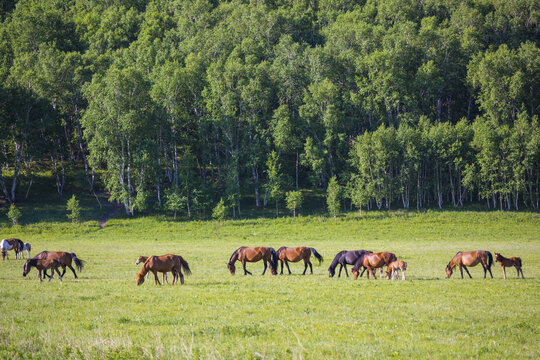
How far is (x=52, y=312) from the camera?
43.2 ft

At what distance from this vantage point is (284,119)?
67938 millimetres

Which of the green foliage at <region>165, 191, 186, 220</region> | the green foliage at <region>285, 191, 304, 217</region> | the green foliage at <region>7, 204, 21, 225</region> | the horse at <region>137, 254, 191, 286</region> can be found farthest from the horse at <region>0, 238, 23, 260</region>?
the green foliage at <region>285, 191, 304, 217</region>

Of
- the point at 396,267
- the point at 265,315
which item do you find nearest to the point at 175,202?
the point at 396,267

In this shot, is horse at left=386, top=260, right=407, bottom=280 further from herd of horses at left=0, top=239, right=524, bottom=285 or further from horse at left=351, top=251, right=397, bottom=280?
horse at left=351, top=251, right=397, bottom=280

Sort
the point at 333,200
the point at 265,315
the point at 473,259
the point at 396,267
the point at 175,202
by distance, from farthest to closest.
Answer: the point at 175,202 → the point at 333,200 → the point at 473,259 → the point at 396,267 → the point at 265,315

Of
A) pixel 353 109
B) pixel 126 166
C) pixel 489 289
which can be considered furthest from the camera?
pixel 353 109

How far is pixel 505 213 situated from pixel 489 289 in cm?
4561

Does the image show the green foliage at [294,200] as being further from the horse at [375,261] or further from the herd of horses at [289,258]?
the horse at [375,261]

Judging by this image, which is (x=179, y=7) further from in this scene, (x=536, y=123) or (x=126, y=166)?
(x=536, y=123)

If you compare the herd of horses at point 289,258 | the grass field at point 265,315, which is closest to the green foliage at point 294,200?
the grass field at point 265,315

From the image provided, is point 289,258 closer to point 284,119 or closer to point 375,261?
point 375,261

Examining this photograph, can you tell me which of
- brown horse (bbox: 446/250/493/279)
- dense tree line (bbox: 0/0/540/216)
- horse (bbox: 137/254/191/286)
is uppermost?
dense tree line (bbox: 0/0/540/216)

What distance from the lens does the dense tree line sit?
62.0 meters

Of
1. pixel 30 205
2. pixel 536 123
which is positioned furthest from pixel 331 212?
pixel 30 205
